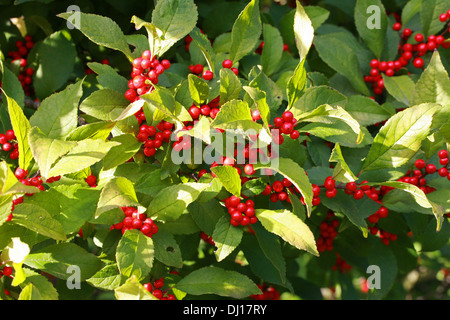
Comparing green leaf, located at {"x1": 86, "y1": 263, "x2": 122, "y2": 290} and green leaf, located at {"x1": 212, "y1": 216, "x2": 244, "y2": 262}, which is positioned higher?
green leaf, located at {"x1": 212, "y1": 216, "x2": 244, "y2": 262}

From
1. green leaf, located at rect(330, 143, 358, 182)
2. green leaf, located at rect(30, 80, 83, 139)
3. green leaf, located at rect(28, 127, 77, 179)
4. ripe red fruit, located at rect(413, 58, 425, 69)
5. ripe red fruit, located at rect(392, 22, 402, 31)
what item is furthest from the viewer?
ripe red fruit, located at rect(392, 22, 402, 31)

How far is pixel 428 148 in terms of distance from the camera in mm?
1682

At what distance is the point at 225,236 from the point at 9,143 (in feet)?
2.74

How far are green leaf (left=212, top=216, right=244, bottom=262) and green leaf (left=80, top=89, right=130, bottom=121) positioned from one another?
0.44 m

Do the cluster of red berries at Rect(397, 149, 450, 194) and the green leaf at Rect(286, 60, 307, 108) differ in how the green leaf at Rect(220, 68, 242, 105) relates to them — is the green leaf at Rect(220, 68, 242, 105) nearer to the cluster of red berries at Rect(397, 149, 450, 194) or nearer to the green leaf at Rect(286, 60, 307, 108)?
the green leaf at Rect(286, 60, 307, 108)

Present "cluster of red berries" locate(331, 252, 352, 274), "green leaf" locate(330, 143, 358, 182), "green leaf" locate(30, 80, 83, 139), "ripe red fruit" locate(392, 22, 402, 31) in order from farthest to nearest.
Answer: "cluster of red berries" locate(331, 252, 352, 274), "ripe red fruit" locate(392, 22, 402, 31), "green leaf" locate(30, 80, 83, 139), "green leaf" locate(330, 143, 358, 182)

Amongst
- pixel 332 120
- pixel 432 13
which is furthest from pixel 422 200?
pixel 432 13

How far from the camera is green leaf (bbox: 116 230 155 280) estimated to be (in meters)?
1.31

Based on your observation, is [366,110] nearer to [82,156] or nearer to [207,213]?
[207,213]

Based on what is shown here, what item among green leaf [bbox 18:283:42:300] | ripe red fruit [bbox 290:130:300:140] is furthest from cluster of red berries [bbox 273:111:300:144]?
green leaf [bbox 18:283:42:300]

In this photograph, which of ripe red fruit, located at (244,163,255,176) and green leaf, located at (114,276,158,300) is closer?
green leaf, located at (114,276,158,300)

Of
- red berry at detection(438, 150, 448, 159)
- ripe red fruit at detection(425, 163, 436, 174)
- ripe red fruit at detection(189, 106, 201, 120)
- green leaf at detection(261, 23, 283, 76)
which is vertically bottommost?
ripe red fruit at detection(425, 163, 436, 174)

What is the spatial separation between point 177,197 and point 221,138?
202 mm

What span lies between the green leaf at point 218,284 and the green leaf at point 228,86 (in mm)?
504
